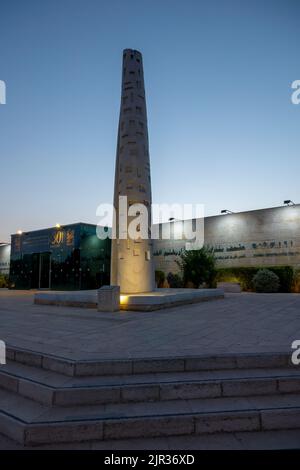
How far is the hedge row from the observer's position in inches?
672

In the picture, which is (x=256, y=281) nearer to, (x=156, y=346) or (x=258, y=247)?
(x=258, y=247)

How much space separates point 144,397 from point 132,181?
9164 mm

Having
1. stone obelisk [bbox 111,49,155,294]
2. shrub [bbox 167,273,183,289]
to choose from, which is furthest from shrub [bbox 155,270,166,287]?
stone obelisk [bbox 111,49,155,294]

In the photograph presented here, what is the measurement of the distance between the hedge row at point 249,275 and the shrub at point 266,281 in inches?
29.9

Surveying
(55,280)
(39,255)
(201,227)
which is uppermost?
(201,227)

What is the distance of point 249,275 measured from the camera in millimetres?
18578

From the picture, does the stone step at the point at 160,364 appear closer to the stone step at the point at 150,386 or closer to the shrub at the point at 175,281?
the stone step at the point at 150,386

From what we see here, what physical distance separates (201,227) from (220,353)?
752 inches

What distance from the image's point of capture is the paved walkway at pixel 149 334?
4.05m

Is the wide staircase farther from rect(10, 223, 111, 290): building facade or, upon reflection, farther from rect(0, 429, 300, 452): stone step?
rect(10, 223, 111, 290): building facade

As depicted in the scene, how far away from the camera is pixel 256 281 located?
16953 millimetres

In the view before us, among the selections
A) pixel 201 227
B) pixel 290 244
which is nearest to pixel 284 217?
pixel 290 244

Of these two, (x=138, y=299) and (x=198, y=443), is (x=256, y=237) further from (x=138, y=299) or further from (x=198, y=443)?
(x=198, y=443)

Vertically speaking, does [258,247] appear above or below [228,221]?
below
